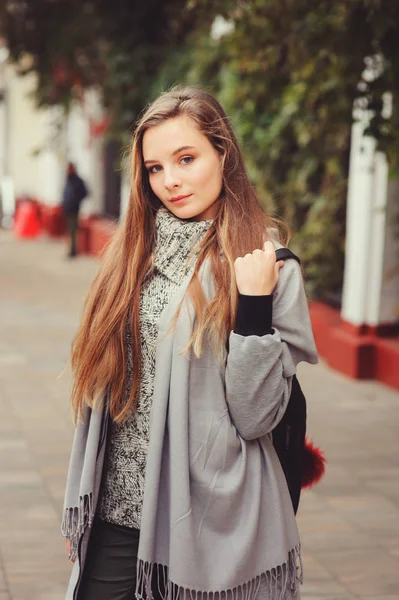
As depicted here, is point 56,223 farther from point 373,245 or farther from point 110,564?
point 110,564

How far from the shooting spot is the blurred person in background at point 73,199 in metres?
17.2

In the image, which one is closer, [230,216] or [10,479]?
[230,216]

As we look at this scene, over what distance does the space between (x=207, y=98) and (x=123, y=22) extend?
11.4 m

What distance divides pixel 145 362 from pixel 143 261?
232 mm

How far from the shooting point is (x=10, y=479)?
545 cm

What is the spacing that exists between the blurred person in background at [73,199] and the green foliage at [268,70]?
10.9 feet

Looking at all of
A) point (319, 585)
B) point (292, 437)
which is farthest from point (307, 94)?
point (292, 437)

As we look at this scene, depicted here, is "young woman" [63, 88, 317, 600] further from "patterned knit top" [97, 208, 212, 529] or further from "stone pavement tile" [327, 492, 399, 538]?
"stone pavement tile" [327, 492, 399, 538]

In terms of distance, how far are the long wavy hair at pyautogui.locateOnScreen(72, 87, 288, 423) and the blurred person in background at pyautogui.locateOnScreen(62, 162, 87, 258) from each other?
48.9ft

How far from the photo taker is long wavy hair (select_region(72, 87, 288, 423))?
2311mm

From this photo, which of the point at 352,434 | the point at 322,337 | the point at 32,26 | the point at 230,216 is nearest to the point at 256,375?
the point at 230,216

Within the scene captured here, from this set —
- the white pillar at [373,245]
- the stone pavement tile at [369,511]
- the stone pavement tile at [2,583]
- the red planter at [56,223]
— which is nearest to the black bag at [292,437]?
the stone pavement tile at [2,583]

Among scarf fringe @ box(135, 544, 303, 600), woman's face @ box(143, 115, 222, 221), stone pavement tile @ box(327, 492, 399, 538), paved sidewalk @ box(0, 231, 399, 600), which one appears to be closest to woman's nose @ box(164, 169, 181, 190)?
woman's face @ box(143, 115, 222, 221)

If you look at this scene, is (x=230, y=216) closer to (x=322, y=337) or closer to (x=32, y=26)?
(x=322, y=337)
